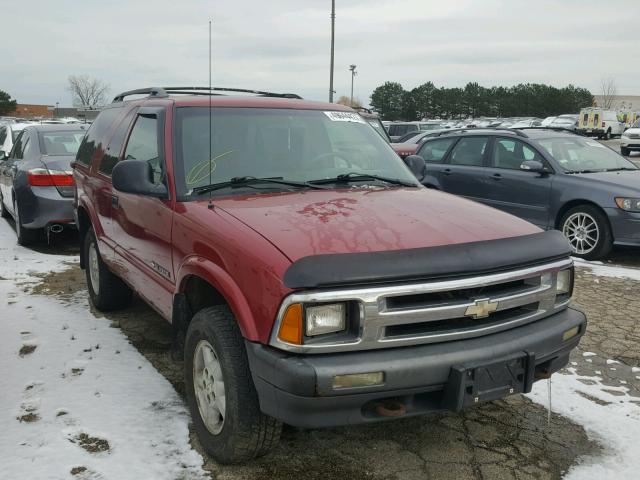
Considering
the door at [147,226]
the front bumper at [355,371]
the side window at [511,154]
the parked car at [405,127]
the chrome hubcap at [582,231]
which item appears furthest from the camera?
the parked car at [405,127]

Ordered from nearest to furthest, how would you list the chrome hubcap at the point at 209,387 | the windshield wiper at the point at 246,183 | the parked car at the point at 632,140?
1. the chrome hubcap at the point at 209,387
2. the windshield wiper at the point at 246,183
3. the parked car at the point at 632,140

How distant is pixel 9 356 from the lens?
14.1ft

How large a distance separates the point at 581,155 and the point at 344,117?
5.29 metres

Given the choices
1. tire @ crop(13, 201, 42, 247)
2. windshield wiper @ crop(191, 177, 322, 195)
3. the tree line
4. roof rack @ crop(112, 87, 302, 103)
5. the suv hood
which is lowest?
tire @ crop(13, 201, 42, 247)

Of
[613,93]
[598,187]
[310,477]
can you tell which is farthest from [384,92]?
[310,477]

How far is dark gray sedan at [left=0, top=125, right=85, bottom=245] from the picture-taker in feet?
25.0

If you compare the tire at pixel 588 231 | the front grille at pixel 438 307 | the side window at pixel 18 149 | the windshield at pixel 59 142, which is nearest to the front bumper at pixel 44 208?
the windshield at pixel 59 142

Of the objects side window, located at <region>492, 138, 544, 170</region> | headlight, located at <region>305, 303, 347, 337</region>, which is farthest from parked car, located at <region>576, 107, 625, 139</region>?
headlight, located at <region>305, 303, 347, 337</region>

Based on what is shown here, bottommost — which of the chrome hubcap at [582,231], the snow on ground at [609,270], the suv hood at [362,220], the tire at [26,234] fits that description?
the snow on ground at [609,270]

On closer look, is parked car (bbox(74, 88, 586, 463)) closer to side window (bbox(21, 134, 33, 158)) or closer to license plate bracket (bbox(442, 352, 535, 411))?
license plate bracket (bbox(442, 352, 535, 411))

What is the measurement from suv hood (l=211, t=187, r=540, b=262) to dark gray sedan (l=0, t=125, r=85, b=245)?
16.6 ft

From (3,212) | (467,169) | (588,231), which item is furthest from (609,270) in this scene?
(3,212)

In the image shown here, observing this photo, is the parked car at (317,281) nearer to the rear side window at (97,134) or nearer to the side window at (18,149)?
the rear side window at (97,134)

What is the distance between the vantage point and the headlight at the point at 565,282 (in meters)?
3.16
